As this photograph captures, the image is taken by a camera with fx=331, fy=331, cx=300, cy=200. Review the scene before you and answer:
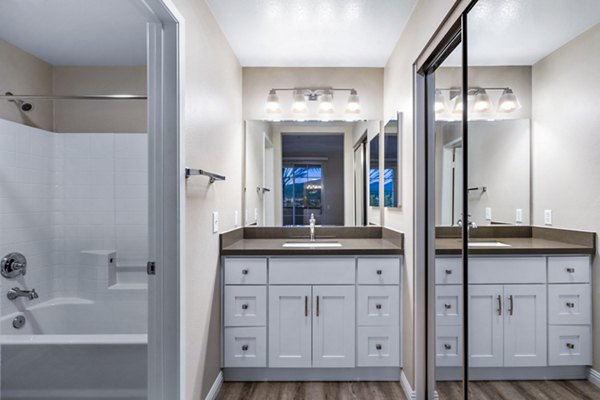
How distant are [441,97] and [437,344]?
52.1 inches

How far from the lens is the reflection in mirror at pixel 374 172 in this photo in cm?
283

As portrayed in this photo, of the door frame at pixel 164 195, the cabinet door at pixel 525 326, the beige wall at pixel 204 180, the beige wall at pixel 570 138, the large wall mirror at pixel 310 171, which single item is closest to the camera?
the beige wall at pixel 570 138

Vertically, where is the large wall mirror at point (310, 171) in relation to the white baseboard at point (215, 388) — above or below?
above

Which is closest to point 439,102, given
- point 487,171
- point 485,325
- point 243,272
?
point 487,171

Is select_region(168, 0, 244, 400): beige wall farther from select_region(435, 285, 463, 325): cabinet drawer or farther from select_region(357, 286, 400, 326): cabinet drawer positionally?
select_region(435, 285, 463, 325): cabinet drawer

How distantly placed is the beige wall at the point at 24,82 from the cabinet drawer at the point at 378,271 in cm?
200

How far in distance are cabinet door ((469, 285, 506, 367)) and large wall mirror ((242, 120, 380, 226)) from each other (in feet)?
5.17

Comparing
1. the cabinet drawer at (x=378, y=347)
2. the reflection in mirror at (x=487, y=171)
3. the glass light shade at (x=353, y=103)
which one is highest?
the glass light shade at (x=353, y=103)

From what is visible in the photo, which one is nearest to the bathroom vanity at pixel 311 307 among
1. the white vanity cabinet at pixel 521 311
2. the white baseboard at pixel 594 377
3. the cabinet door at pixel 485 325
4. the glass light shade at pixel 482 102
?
the white vanity cabinet at pixel 521 311

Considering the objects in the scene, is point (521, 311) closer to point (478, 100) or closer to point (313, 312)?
point (478, 100)

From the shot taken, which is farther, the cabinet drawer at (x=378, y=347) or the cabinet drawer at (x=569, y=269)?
the cabinet drawer at (x=378, y=347)

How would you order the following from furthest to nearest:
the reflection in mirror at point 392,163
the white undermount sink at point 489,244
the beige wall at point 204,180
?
the reflection in mirror at point 392,163, the beige wall at point 204,180, the white undermount sink at point 489,244

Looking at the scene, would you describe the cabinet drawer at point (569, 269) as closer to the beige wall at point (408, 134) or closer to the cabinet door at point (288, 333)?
the beige wall at point (408, 134)

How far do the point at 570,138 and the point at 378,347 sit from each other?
1858mm
